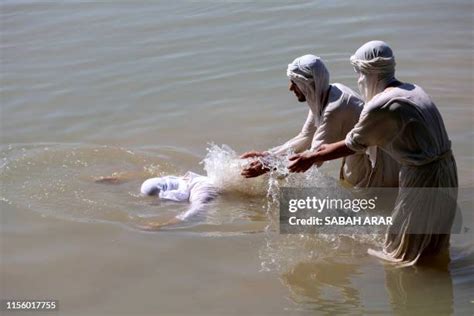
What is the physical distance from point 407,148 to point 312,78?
1052 millimetres

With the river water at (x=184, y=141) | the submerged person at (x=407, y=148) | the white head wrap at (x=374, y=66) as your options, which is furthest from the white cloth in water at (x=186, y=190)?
the white head wrap at (x=374, y=66)

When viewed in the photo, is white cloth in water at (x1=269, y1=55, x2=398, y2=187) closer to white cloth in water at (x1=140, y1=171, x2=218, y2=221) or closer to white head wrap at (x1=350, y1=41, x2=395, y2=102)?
white head wrap at (x1=350, y1=41, x2=395, y2=102)

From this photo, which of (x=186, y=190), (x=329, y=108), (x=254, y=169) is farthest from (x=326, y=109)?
(x=186, y=190)

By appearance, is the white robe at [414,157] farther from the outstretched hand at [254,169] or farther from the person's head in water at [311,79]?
the outstretched hand at [254,169]

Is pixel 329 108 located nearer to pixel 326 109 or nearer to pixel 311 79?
pixel 326 109

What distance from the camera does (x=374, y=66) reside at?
4.94 metres

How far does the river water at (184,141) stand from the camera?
5.34 m

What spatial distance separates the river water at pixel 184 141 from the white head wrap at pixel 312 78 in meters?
0.89

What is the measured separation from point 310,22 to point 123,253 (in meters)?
5.90

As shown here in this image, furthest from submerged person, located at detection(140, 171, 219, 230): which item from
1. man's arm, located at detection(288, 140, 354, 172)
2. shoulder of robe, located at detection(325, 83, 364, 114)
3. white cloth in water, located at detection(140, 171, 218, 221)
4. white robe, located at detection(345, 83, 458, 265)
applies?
white robe, located at detection(345, 83, 458, 265)

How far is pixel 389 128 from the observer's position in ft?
16.0

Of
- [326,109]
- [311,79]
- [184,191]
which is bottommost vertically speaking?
[184,191]

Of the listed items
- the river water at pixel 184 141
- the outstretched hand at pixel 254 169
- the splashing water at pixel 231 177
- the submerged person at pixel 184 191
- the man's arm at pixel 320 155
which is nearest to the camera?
the man's arm at pixel 320 155

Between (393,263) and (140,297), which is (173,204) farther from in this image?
(393,263)
